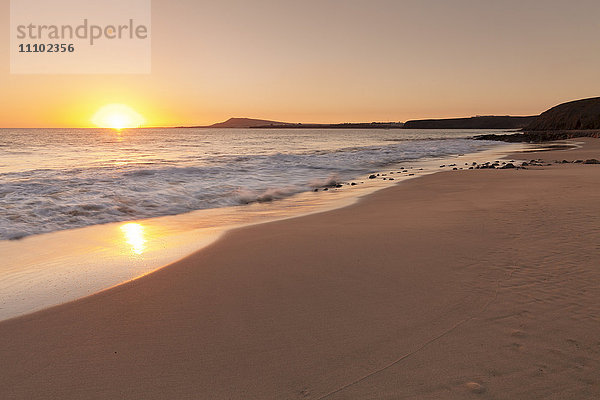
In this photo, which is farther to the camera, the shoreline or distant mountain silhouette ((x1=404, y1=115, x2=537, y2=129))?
distant mountain silhouette ((x1=404, y1=115, x2=537, y2=129))

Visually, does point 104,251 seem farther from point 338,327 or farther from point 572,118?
point 572,118

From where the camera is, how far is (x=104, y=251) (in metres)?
5.51

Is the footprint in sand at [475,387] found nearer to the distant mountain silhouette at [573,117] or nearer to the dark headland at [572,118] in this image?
the dark headland at [572,118]

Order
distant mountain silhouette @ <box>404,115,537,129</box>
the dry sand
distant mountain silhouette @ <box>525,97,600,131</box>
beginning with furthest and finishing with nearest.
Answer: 1. distant mountain silhouette @ <box>404,115,537,129</box>
2. distant mountain silhouette @ <box>525,97,600,131</box>
3. the dry sand

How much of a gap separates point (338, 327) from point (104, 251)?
154 inches

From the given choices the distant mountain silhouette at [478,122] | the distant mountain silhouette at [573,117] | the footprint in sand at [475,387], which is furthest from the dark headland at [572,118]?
the distant mountain silhouette at [478,122]

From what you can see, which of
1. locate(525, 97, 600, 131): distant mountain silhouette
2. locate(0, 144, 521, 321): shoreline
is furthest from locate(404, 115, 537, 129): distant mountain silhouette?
locate(0, 144, 521, 321): shoreline

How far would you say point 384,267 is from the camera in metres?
4.28

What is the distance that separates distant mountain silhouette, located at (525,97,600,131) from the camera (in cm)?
6581

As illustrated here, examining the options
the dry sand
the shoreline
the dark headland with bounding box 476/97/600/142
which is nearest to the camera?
the dry sand

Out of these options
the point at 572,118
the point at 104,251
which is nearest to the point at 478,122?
the point at 572,118

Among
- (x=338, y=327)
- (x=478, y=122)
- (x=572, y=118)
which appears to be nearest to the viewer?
(x=338, y=327)

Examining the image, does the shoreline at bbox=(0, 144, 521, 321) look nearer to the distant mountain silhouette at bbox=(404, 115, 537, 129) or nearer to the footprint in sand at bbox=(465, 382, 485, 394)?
the footprint in sand at bbox=(465, 382, 485, 394)

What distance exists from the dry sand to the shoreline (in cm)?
36
